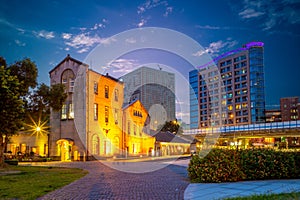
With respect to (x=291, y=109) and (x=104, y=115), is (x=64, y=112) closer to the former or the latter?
(x=104, y=115)

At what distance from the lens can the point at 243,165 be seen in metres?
12.8

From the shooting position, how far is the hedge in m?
12.3

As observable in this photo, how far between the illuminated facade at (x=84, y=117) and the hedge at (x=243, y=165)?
26.8 meters

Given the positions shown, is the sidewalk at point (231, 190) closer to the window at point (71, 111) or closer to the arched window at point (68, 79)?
the window at point (71, 111)

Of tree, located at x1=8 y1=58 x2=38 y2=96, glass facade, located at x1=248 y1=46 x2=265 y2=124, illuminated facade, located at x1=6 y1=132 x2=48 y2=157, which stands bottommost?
illuminated facade, located at x1=6 y1=132 x2=48 y2=157

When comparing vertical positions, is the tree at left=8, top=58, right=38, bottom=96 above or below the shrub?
above

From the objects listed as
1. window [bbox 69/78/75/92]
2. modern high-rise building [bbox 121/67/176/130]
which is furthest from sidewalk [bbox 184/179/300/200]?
window [bbox 69/78/75/92]

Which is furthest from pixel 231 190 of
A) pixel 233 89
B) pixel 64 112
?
pixel 233 89

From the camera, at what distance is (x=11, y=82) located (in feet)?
65.0

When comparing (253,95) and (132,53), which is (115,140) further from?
(253,95)

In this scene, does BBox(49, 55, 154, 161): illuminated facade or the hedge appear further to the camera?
BBox(49, 55, 154, 161): illuminated facade

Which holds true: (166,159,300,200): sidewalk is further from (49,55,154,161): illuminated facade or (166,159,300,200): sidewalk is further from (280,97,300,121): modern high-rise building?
(280,97,300,121): modern high-rise building

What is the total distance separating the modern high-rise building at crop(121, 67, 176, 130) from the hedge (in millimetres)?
25355

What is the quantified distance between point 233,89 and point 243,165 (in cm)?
11278
